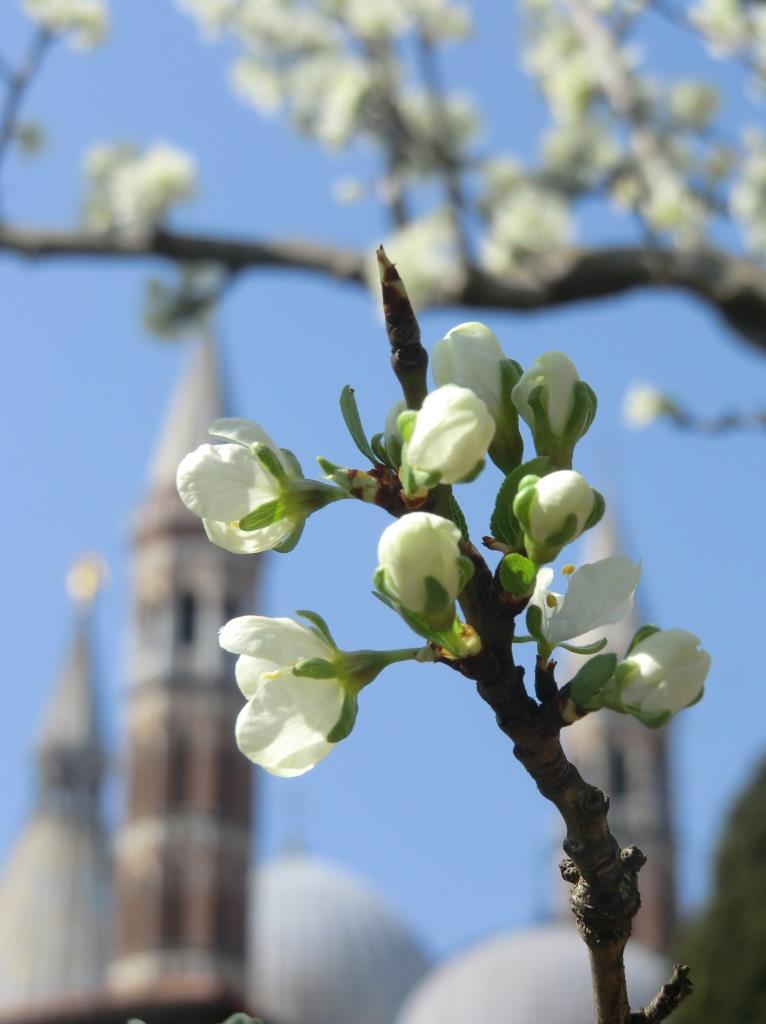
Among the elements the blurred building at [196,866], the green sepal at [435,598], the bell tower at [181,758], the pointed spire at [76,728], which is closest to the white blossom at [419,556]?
the green sepal at [435,598]

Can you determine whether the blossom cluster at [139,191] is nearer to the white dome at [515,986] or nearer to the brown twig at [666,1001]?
the brown twig at [666,1001]

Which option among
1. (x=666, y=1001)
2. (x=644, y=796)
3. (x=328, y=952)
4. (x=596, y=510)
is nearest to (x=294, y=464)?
(x=596, y=510)

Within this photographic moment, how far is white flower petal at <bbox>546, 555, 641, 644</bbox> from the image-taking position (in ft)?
3.74

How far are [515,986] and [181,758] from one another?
12591 mm

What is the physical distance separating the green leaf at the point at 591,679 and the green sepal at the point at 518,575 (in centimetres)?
6

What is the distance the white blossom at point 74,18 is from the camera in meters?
5.11

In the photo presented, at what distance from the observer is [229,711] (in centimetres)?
4547

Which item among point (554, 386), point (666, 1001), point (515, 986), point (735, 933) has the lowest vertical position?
point (515, 986)

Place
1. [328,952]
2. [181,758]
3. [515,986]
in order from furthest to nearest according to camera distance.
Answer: [328,952] → [181,758] → [515,986]

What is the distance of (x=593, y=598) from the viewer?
1.14 meters

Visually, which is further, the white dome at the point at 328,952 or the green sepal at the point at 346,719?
the white dome at the point at 328,952

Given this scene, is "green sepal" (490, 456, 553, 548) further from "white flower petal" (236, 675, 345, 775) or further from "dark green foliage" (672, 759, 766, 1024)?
"dark green foliage" (672, 759, 766, 1024)

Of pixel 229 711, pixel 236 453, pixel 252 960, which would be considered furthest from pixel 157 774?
pixel 236 453

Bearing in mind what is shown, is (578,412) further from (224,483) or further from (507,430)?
(224,483)
